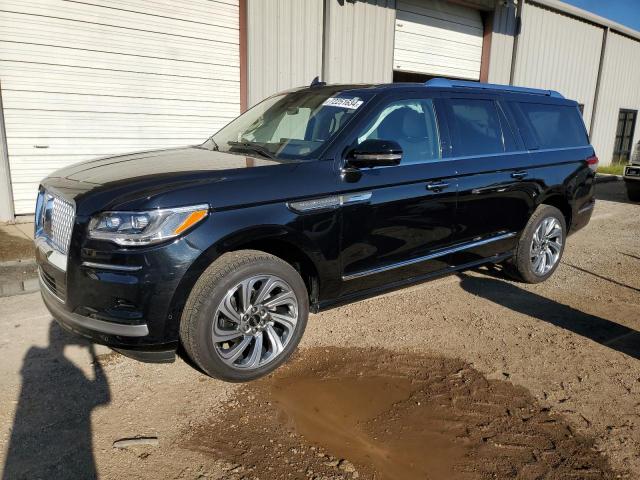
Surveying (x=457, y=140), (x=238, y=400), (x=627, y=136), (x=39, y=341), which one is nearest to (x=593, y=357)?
(x=457, y=140)

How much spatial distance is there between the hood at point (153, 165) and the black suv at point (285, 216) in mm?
19

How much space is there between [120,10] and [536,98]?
5.80 meters

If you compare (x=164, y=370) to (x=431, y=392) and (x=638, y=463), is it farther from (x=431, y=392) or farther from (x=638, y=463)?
(x=638, y=463)

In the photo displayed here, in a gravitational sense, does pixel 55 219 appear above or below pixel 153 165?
below

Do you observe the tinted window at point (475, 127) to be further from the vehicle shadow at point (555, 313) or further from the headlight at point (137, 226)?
the headlight at point (137, 226)

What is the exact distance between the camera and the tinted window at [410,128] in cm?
387

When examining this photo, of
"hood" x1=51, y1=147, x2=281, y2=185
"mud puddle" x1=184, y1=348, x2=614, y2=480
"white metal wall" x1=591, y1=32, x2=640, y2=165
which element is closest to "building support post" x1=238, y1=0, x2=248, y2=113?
"hood" x1=51, y1=147, x2=281, y2=185

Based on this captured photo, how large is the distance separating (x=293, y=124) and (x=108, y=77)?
476cm

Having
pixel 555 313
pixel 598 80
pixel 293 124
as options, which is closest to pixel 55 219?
pixel 293 124

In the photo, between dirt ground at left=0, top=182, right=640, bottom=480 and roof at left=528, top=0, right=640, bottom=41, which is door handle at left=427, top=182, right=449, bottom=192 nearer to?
dirt ground at left=0, top=182, right=640, bottom=480

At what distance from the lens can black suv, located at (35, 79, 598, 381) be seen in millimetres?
2824

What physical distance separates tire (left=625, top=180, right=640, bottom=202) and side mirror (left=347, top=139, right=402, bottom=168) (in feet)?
31.4

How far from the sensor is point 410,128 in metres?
4.03

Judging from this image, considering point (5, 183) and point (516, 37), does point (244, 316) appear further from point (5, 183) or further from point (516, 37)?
point (516, 37)
